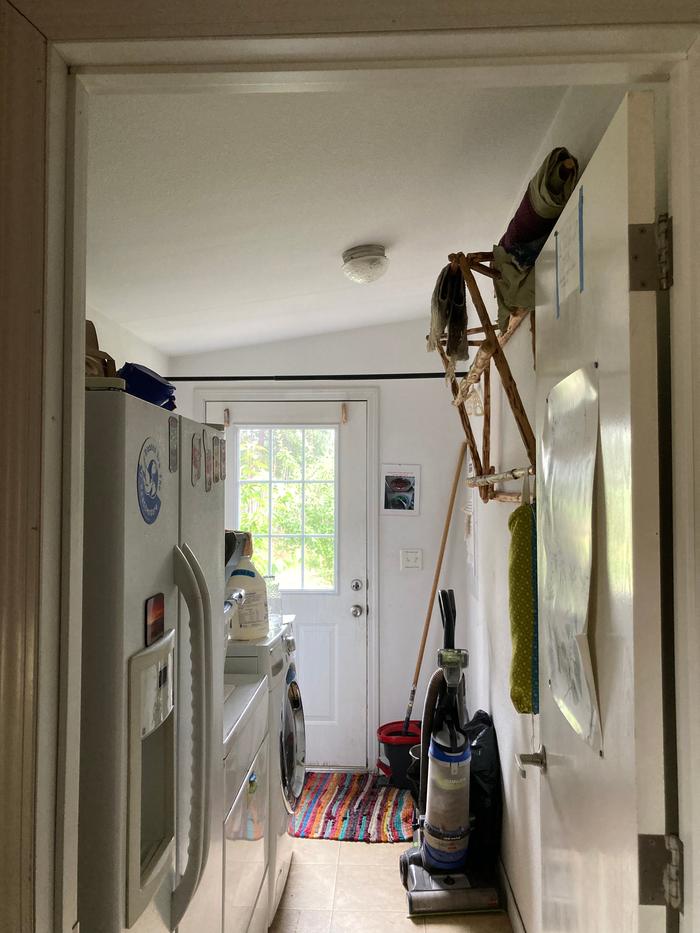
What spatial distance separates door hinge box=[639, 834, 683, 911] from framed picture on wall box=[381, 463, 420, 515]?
2.69 metres

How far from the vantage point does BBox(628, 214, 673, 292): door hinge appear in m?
0.74

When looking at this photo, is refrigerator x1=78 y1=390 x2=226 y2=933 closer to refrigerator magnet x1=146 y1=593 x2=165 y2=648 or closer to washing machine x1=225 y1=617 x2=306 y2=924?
refrigerator magnet x1=146 y1=593 x2=165 y2=648

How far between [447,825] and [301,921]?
620mm

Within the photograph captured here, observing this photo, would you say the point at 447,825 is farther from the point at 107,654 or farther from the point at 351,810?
the point at 107,654

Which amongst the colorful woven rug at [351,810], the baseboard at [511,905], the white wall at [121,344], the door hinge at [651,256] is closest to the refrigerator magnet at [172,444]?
the door hinge at [651,256]

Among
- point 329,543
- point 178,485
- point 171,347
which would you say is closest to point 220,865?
point 178,485

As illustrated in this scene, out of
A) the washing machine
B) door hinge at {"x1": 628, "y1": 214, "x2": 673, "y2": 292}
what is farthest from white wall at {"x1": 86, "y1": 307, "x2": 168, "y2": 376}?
door hinge at {"x1": 628, "y1": 214, "x2": 673, "y2": 292}

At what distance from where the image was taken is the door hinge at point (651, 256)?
2.43ft

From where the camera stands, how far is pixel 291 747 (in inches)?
95.8

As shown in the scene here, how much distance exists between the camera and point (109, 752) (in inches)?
33.9

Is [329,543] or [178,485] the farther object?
[329,543]

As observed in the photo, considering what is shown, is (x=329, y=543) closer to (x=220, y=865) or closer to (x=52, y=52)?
(x=220, y=865)

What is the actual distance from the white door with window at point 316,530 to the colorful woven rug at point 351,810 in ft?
0.42

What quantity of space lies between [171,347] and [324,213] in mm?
1663
